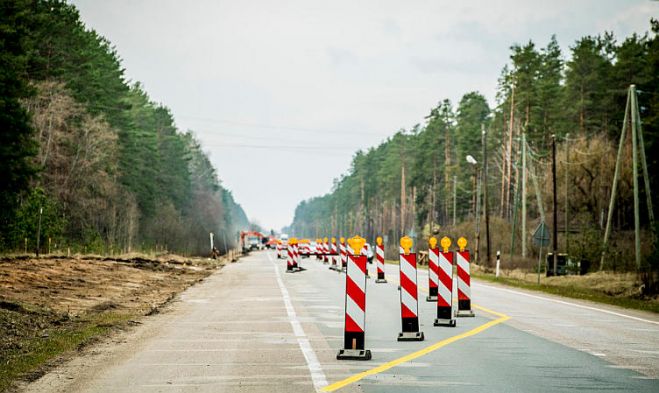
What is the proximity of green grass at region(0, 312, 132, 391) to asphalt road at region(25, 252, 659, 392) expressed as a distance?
413mm

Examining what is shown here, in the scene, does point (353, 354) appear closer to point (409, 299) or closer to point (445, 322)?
point (409, 299)

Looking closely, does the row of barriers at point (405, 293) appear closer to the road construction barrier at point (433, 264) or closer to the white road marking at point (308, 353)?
the road construction barrier at point (433, 264)

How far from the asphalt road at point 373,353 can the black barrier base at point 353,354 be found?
0.36ft

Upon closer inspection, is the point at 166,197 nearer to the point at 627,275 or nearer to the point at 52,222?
the point at 52,222

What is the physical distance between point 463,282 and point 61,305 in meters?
8.91

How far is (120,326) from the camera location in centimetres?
1516

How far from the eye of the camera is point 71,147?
54.7m

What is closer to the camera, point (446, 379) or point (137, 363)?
point (446, 379)

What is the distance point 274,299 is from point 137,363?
11.9 m

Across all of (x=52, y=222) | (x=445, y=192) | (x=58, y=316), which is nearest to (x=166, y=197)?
(x=445, y=192)

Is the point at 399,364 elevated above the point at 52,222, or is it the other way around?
the point at 52,222

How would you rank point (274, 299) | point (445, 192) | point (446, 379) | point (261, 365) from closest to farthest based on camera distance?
point (446, 379) < point (261, 365) < point (274, 299) < point (445, 192)

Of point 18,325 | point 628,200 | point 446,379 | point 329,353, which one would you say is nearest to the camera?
point 446,379

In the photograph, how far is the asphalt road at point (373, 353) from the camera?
913cm
